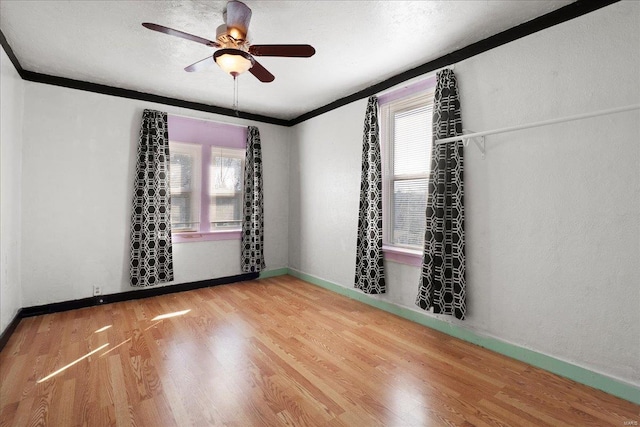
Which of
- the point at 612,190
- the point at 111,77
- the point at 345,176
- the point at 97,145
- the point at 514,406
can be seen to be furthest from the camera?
→ the point at 345,176

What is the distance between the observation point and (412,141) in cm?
326

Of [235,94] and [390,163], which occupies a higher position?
[235,94]

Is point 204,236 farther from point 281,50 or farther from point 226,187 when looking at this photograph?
point 281,50

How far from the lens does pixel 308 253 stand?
4.66 meters

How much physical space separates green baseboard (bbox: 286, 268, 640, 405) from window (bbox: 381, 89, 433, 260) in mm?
670

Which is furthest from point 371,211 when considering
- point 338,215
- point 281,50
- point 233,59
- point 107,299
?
point 107,299

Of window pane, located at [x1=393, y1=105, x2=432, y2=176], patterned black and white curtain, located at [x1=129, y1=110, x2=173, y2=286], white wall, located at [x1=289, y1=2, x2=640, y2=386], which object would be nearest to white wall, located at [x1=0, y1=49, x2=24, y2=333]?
patterned black and white curtain, located at [x1=129, y1=110, x2=173, y2=286]

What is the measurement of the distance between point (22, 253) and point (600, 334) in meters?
5.04

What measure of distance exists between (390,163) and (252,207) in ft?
7.17

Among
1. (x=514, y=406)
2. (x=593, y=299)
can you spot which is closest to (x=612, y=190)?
(x=593, y=299)

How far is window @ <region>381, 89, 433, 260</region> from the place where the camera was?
3141 millimetres

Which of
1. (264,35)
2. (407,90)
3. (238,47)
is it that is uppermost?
(264,35)

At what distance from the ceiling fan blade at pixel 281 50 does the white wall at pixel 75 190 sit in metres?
2.48

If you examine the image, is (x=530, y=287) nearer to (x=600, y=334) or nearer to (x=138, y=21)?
(x=600, y=334)
